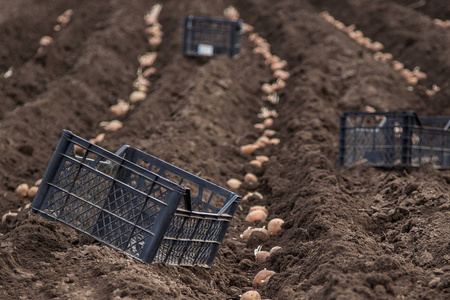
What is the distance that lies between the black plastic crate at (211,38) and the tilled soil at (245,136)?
10.8 inches

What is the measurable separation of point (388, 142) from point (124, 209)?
3.52 meters

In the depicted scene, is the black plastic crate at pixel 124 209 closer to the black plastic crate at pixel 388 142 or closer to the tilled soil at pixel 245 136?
the tilled soil at pixel 245 136

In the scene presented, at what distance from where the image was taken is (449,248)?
367 centimetres

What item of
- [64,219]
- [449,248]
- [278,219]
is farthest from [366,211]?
[64,219]

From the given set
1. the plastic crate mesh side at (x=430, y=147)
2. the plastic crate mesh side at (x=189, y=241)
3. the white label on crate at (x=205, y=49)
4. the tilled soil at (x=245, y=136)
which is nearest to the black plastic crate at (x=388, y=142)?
the plastic crate mesh side at (x=430, y=147)

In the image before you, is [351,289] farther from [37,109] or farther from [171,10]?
[171,10]

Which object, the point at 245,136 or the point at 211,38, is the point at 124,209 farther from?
the point at 211,38

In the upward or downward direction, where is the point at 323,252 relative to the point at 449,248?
downward

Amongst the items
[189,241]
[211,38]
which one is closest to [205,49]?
[211,38]

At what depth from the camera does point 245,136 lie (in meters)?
8.09

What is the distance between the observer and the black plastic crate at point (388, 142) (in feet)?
20.3

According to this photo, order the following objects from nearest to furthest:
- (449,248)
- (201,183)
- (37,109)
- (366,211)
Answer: (449,248), (201,183), (366,211), (37,109)

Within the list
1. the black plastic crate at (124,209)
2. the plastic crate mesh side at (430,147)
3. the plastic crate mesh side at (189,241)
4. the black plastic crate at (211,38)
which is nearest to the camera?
the black plastic crate at (124,209)

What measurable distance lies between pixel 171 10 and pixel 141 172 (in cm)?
1163
